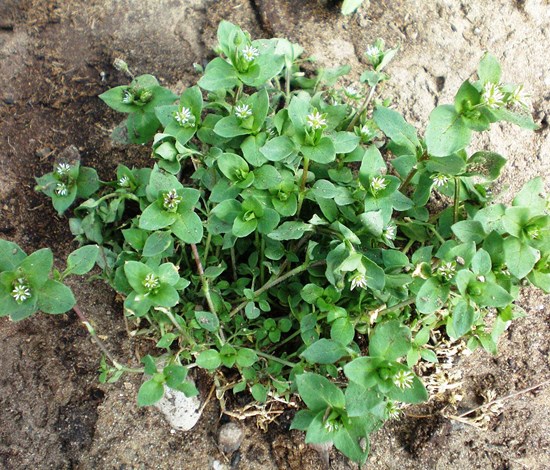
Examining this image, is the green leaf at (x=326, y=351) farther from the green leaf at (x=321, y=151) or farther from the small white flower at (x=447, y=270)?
the green leaf at (x=321, y=151)

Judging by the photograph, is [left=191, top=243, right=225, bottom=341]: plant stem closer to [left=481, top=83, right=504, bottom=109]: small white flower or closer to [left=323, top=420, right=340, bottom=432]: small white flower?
[left=323, top=420, right=340, bottom=432]: small white flower

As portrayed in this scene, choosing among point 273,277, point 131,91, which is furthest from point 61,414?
point 131,91

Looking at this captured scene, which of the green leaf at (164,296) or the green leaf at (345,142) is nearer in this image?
the green leaf at (164,296)

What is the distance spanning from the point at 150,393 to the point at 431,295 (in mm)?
1049

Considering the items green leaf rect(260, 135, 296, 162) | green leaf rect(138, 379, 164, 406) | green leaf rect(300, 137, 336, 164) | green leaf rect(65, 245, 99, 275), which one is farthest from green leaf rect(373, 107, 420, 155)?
green leaf rect(138, 379, 164, 406)

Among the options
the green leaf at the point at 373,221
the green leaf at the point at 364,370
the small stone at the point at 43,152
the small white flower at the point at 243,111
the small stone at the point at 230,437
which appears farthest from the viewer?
the small stone at the point at 43,152

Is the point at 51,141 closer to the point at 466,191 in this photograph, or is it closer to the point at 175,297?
the point at 175,297

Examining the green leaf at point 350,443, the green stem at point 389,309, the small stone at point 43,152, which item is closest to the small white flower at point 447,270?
the green stem at point 389,309

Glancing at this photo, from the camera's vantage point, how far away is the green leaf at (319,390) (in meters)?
1.85

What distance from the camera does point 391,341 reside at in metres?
1.83

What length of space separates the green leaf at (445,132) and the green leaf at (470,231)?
0.28 m

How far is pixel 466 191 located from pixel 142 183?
1.36 meters

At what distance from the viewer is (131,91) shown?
90.2 inches

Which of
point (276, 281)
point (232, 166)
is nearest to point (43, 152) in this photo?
point (232, 166)
